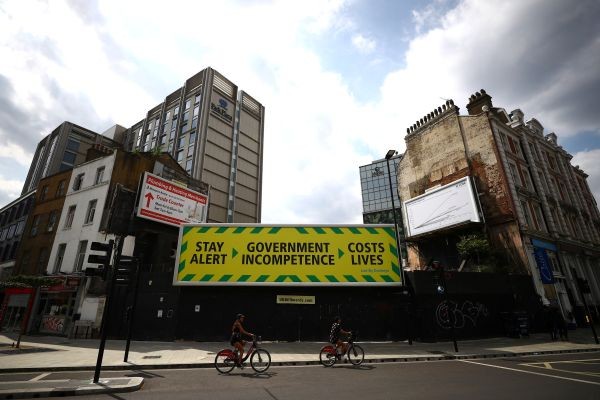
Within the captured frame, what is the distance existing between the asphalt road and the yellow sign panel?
6045 millimetres

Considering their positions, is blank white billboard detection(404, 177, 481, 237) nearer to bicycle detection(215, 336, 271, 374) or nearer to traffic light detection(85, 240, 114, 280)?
bicycle detection(215, 336, 271, 374)

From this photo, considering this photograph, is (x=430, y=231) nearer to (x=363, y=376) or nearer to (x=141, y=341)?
(x=363, y=376)

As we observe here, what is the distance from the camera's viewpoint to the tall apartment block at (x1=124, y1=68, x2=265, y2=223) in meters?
49.5

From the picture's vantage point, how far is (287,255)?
668 inches

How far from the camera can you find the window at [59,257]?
912 inches

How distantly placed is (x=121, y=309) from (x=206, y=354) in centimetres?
854

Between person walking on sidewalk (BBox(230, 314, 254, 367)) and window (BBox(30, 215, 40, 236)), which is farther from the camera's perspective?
window (BBox(30, 215, 40, 236))

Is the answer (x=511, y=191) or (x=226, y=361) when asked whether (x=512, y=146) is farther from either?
(x=226, y=361)

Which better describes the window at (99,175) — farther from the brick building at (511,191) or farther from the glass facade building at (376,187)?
the glass facade building at (376,187)

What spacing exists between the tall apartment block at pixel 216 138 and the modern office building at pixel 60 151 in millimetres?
8865

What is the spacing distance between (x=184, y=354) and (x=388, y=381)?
8628 mm

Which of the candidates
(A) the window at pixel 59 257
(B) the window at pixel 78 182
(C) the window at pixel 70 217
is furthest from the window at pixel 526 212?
(B) the window at pixel 78 182

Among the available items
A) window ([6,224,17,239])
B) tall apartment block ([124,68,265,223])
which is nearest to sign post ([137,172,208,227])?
window ([6,224,17,239])

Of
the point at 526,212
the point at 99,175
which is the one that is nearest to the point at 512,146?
the point at 526,212
